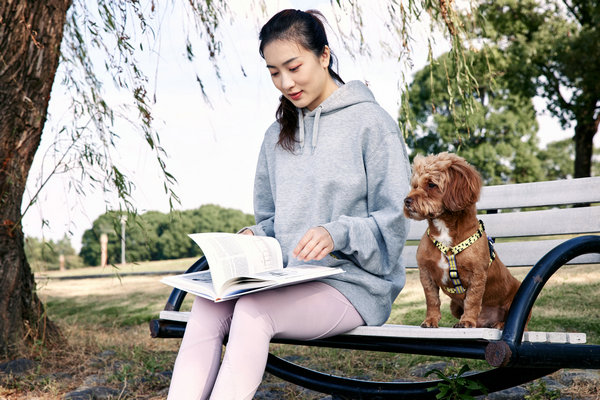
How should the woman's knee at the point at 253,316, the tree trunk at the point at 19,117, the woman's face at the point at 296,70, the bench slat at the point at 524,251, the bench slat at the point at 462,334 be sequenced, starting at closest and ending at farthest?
the bench slat at the point at 462,334, the woman's knee at the point at 253,316, the woman's face at the point at 296,70, the bench slat at the point at 524,251, the tree trunk at the point at 19,117

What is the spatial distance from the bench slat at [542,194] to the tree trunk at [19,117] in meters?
2.88

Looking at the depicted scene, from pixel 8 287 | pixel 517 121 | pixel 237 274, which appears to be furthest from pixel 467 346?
pixel 517 121

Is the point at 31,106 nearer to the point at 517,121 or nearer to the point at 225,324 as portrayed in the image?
the point at 225,324

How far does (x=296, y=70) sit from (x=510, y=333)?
1184 millimetres

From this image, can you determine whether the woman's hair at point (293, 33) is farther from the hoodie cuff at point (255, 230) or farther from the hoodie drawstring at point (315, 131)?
the hoodie cuff at point (255, 230)

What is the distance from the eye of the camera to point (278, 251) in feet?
6.81

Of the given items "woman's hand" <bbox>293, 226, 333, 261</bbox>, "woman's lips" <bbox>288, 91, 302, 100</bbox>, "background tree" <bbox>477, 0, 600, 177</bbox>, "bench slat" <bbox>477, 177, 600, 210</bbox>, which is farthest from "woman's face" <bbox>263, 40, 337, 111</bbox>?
"background tree" <bbox>477, 0, 600, 177</bbox>

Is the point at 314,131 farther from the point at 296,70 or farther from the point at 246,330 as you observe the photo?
the point at 246,330

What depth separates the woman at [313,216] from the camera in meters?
1.80

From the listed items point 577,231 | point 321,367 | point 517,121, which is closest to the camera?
point 577,231

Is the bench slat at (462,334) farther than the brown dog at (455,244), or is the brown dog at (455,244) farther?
the brown dog at (455,244)

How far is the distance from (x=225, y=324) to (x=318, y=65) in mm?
1021

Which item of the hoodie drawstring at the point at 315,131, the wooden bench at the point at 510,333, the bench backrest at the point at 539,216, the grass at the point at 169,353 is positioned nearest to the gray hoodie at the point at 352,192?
the hoodie drawstring at the point at 315,131

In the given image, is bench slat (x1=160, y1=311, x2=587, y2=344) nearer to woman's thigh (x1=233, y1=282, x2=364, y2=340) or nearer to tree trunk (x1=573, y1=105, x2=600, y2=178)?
woman's thigh (x1=233, y1=282, x2=364, y2=340)
